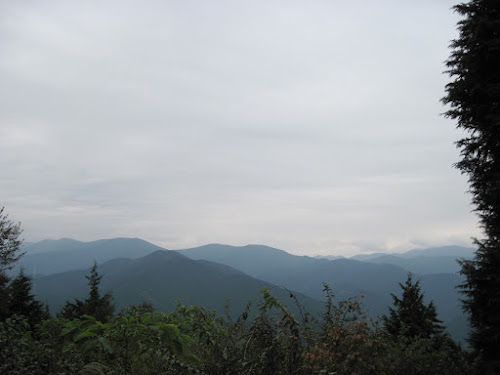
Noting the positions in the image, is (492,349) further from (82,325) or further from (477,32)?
(82,325)

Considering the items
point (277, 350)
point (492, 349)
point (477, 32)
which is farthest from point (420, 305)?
point (277, 350)

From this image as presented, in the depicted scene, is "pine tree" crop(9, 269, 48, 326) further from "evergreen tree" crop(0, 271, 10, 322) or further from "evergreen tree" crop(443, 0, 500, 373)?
"evergreen tree" crop(443, 0, 500, 373)

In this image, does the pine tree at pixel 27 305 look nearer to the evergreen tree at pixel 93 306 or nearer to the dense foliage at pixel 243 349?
the evergreen tree at pixel 93 306

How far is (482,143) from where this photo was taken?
12.1m

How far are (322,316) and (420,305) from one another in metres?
24.0

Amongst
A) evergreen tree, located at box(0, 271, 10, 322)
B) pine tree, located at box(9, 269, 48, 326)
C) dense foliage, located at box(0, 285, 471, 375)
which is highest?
dense foliage, located at box(0, 285, 471, 375)

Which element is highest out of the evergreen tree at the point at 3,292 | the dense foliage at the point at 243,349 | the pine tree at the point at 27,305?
the dense foliage at the point at 243,349

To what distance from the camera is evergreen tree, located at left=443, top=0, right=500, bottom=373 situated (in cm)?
1131

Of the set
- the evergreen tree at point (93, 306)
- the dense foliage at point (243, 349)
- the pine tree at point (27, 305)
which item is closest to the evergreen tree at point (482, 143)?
the dense foliage at point (243, 349)

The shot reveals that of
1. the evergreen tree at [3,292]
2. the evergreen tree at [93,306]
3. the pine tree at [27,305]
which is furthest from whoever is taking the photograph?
the pine tree at [27,305]

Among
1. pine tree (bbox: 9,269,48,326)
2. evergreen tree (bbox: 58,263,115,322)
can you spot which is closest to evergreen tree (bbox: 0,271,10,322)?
evergreen tree (bbox: 58,263,115,322)

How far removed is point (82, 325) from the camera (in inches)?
226

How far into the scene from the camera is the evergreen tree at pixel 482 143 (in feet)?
37.1

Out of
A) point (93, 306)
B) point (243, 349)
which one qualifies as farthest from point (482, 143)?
point (93, 306)
